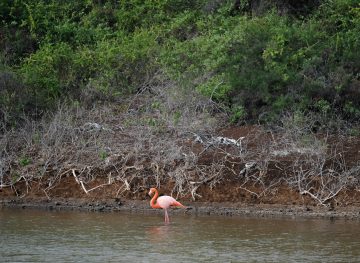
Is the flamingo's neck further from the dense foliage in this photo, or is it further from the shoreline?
the dense foliage

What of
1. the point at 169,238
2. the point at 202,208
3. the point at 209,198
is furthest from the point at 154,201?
the point at 169,238

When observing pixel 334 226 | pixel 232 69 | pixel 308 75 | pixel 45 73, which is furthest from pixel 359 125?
pixel 45 73

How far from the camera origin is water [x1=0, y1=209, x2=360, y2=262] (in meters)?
13.1

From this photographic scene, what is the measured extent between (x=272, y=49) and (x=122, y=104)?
3.92 meters

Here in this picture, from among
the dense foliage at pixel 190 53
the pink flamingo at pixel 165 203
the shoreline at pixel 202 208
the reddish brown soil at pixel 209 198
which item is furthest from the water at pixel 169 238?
the dense foliage at pixel 190 53

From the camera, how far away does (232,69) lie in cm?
2080

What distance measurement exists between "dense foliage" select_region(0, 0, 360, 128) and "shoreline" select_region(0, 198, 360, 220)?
2.76 meters

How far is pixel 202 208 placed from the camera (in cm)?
1777

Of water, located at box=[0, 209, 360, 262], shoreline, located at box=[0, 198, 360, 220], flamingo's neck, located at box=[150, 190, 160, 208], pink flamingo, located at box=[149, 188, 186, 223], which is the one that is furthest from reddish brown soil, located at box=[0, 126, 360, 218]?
pink flamingo, located at box=[149, 188, 186, 223]

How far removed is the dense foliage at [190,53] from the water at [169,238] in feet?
13.9

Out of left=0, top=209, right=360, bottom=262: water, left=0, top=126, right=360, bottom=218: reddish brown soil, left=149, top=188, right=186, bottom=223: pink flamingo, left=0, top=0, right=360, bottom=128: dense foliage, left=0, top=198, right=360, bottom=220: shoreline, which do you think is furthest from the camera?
left=0, top=0, right=360, bottom=128: dense foliage

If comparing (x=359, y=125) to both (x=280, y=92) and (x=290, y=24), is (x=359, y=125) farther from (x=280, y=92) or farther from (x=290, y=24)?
(x=290, y=24)

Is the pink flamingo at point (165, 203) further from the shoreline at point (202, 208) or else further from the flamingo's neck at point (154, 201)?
the shoreline at point (202, 208)

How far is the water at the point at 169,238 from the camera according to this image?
516 inches
